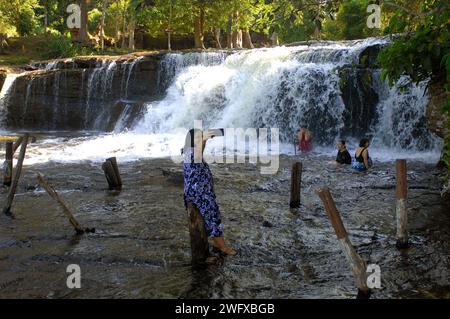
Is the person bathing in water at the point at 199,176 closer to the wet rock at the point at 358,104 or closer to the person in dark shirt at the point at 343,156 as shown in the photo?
the person in dark shirt at the point at 343,156

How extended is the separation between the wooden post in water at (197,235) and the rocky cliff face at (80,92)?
631 inches

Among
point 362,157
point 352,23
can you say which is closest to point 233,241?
point 362,157

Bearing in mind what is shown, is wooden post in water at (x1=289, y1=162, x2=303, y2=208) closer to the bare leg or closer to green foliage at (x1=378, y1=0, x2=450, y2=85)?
A: green foliage at (x1=378, y1=0, x2=450, y2=85)

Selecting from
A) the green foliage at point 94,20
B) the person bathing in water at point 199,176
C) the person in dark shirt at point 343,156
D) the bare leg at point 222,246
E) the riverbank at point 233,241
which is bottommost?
the riverbank at point 233,241

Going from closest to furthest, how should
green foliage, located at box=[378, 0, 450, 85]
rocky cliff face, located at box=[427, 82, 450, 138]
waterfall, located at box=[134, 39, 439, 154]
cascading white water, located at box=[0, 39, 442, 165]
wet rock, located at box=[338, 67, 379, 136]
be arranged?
1. green foliage, located at box=[378, 0, 450, 85]
2. rocky cliff face, located at box=[427, 82, 450, 138]
3. cascading white water, located at box=[0, 39, 442, 165]
4. waterfall, located at box=[134, 39, 439, 154]
5. wet rock, located at box=[338, 67, 379, 136]

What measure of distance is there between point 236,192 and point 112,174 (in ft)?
8.36

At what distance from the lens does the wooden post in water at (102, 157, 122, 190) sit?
966 centimetres

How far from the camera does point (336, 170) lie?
1127cm

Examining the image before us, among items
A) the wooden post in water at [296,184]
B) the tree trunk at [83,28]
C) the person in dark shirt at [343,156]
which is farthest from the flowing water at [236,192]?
the tree trunk at [83,28]

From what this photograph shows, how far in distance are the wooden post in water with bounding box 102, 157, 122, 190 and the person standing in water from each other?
5.98 metres

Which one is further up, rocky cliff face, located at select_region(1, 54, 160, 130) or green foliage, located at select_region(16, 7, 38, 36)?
green foliage, located at select_region(16, 7, 38, 36)

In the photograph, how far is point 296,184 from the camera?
26.5ft

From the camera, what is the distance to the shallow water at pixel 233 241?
510cm

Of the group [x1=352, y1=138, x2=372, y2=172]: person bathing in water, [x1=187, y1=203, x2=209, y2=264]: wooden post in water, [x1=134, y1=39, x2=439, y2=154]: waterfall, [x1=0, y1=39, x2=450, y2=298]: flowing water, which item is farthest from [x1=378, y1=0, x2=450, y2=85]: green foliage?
[x1=134, y1=39, x2=439, y2=154]: waterfall
